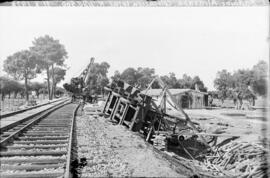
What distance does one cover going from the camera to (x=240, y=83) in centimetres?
2697

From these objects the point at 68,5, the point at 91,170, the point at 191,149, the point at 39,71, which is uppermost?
the point at 68,5

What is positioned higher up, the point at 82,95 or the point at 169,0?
the point at 169,0

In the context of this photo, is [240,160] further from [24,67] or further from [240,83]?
[240,83]

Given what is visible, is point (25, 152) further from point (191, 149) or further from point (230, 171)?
point (191, 149)

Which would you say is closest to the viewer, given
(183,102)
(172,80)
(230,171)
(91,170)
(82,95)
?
(91,170)

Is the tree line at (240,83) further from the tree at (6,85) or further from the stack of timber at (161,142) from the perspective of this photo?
the tree at (6,85)

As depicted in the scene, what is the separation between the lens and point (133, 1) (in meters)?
3.82

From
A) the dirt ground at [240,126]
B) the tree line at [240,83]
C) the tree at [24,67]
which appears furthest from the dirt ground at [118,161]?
the tree at [24,67]

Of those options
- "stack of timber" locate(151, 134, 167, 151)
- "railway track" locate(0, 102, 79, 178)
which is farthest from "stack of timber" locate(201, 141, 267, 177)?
"railway track" locate(0, 102, 79, 178)

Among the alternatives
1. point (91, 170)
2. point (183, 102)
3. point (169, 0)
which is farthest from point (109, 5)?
point (183, 102)

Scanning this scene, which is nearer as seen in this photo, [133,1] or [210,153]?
Result: [133,1]

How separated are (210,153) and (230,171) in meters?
2.66

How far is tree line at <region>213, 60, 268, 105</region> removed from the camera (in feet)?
13.2

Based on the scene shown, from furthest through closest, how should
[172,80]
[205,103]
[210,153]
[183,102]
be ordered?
[172,80], [205,103], [183,102], [210,153]
